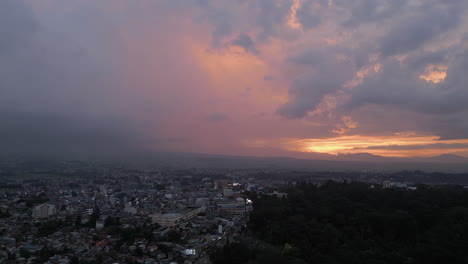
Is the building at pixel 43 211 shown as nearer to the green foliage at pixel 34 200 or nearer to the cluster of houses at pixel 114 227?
the cluster of houses at pixel 114 227

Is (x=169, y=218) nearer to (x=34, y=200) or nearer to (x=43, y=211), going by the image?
(x=43, y=211)

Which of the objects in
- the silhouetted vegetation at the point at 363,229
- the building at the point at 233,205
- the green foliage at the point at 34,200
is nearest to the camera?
the silhouetted vegetation at the point at 363,229

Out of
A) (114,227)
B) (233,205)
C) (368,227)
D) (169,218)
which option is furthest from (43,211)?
(368,227)

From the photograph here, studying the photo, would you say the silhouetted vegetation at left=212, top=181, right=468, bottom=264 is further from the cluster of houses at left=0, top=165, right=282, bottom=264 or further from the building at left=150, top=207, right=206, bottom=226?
the building at left=150, top=207, right=206, bottom=226

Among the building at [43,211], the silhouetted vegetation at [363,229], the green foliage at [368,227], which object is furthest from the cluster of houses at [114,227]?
the green foliage at [368,227]

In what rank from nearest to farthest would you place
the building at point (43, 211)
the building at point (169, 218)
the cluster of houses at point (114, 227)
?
1. the cluster of houses at point (114, 227)
2. the building at point (169, 218)
3. the building at point (43, 211)

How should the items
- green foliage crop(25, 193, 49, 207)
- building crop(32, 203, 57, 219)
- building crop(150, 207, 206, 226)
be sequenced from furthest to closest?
green foliage crop(25, 193, 49, 207), building crop(32, 203, 57, 219), building crop(150, 207, 206, 226)

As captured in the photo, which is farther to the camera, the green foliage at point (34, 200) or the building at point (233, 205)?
the building at point (233, 205)

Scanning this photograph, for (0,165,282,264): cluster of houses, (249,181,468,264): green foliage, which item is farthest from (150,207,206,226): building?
(249,181,468,264): green foliage

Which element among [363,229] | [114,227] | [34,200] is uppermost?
[363,229]
